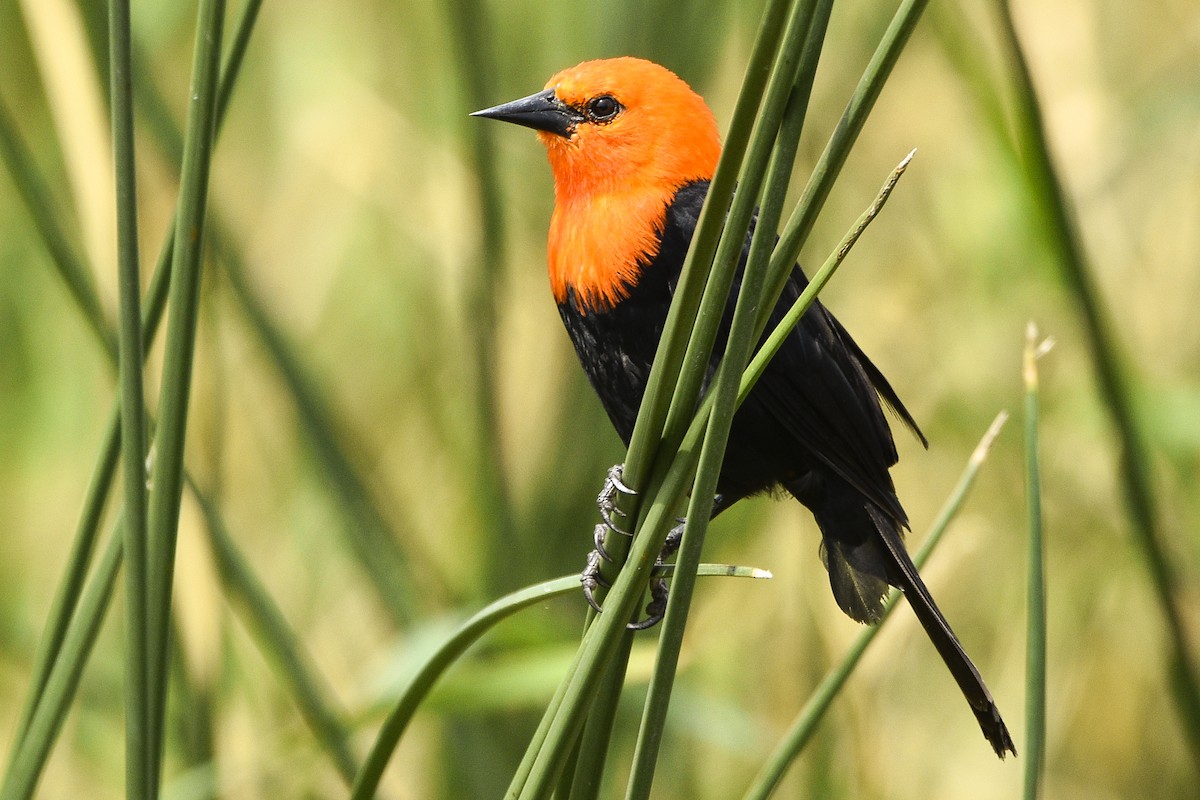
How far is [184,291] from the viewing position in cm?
94

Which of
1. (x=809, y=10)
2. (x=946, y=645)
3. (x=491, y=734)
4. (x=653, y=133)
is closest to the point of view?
(x=809, y=10)

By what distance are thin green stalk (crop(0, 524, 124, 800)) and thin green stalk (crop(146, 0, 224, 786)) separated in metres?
0.14

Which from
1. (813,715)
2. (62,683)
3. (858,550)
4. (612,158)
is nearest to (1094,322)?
(858,550)

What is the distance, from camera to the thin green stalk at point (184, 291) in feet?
3.02

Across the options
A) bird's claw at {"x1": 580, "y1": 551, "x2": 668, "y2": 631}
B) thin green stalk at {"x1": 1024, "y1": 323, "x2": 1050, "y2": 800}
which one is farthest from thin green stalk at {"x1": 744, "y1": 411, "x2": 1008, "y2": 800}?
bird's claw at {"x1": 580, "y1": 551, "x2": 668, "y2": 631}

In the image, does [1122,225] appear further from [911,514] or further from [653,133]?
[653,133]

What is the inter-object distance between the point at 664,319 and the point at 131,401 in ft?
A: 3.22

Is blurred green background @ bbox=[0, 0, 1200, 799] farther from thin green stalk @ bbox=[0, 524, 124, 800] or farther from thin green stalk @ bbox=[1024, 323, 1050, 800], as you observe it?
thin green stalk @ bbox=[1024, 323, 1050, 800]

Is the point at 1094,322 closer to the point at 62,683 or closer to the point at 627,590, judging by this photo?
the point at 627,590

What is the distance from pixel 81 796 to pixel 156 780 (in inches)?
76.4

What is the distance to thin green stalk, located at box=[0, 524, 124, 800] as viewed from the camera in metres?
1.08

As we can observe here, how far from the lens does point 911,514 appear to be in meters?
2.96

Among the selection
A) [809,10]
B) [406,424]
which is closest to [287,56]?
[406,424]

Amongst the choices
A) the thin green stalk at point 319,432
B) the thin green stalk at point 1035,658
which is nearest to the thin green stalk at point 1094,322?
the thin green stalk at point 1035,658
